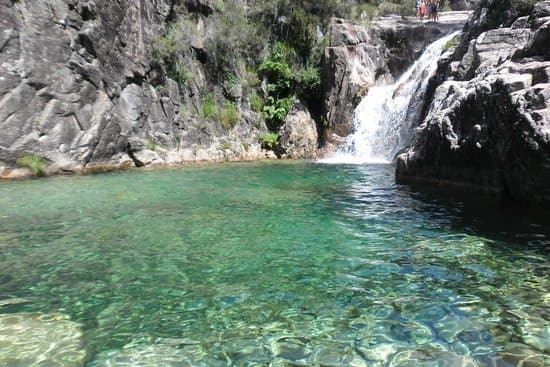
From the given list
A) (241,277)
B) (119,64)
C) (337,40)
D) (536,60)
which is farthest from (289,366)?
(337,40)

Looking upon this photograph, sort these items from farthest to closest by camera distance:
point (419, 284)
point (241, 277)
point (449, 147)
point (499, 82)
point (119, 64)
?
point (119, 64)
point (449, 147)
point (499, 82)
point (241, 277)
point (419, 284)

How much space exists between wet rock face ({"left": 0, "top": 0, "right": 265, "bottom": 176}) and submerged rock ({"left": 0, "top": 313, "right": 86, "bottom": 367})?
12.4 meters

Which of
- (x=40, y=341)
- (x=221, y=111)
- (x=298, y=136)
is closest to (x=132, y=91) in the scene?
(x=221, y=111)

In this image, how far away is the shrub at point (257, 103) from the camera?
77.6ft

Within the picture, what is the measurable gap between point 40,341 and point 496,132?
26.0ft

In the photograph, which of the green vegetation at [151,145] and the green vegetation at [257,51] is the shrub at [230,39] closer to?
the green vegetation at [257,51]

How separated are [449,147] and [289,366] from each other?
7.83 meters

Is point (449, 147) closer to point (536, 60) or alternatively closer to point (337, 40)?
point (536, 60)

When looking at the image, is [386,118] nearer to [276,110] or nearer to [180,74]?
[276,110]

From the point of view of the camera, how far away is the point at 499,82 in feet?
27.1

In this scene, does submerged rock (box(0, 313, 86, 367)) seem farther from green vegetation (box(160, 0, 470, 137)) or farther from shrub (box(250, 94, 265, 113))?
shrub (box(250, 94, 265, 113))

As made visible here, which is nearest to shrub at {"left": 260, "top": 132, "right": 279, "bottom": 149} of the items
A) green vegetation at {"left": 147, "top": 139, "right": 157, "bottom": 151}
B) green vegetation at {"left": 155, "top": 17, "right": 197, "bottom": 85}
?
green vegetation at {"left": 155, "top": 17, "right": 197, "bottom": 85}

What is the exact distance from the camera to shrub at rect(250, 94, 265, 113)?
2364 centimetres

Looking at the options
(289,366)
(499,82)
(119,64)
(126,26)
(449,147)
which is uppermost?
(126,26)
